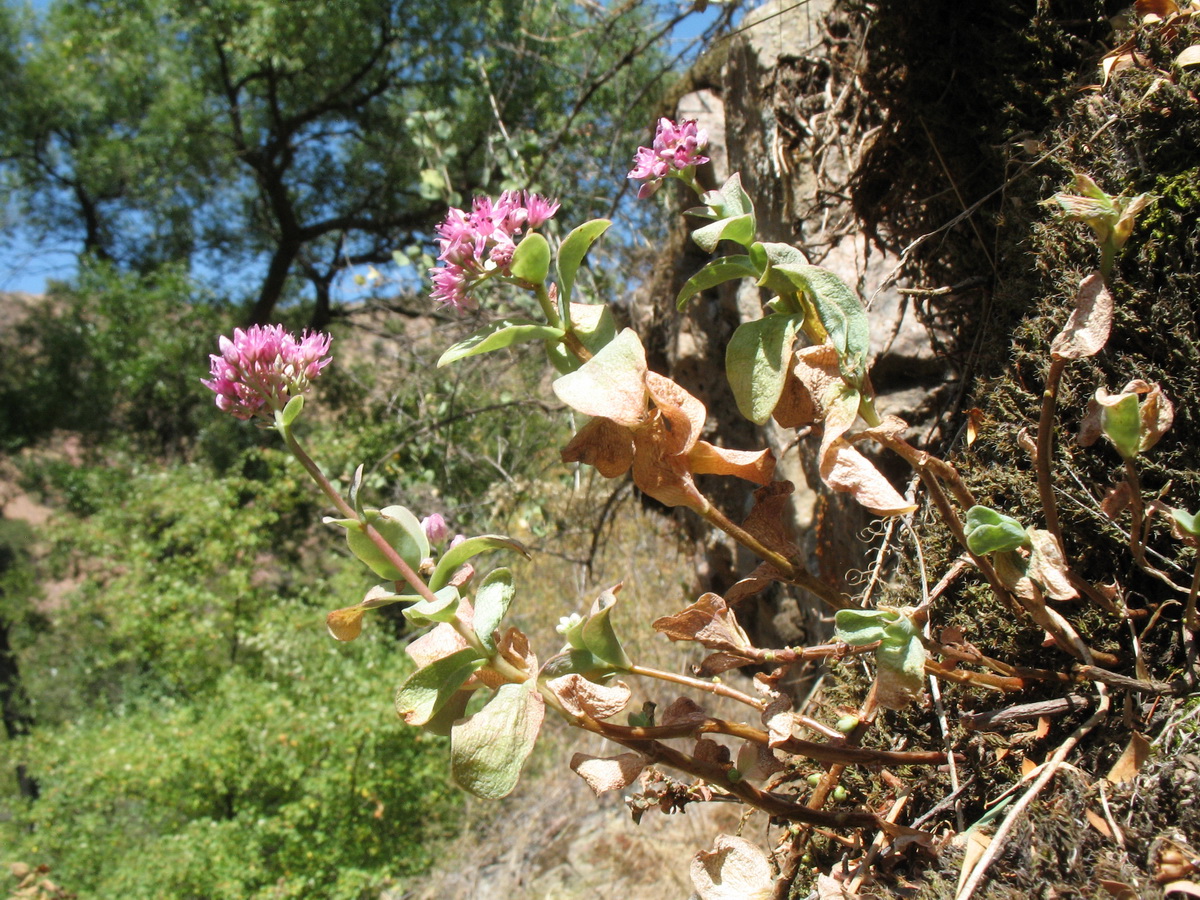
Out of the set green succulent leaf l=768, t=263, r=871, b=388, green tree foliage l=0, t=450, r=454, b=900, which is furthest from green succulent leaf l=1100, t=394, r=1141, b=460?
green tree foliage l=0, t=450, r=454, b=900

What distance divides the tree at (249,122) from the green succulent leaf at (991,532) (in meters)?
4.04

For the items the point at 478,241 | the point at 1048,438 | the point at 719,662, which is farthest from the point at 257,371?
the point at 1048,438

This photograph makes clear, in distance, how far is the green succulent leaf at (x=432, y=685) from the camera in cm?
51

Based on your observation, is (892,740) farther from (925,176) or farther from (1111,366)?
(925,176)

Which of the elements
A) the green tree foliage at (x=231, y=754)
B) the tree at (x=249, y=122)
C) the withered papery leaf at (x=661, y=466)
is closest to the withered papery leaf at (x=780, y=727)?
the withered papery leaf at (x=661, y=466)

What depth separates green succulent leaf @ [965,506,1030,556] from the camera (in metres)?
0.48

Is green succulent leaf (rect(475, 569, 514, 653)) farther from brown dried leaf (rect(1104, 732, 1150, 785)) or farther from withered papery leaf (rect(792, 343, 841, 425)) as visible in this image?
brown dried leaf (rect(1104, 732, 1150, 785))

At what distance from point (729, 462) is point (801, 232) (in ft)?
2.41

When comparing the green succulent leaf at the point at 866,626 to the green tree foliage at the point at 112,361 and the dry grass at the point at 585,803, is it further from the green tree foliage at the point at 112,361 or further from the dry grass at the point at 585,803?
the green tree foliage at the point at 112,361

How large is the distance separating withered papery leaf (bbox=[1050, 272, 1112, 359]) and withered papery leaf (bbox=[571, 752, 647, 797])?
39 cm

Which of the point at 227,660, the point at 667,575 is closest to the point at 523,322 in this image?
the point at 667,575

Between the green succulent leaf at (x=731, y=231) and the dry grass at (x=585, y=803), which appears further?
the dry grass at (x=585, y=803)

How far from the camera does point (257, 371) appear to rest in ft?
1.84

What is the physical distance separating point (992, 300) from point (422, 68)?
18.2 feet
